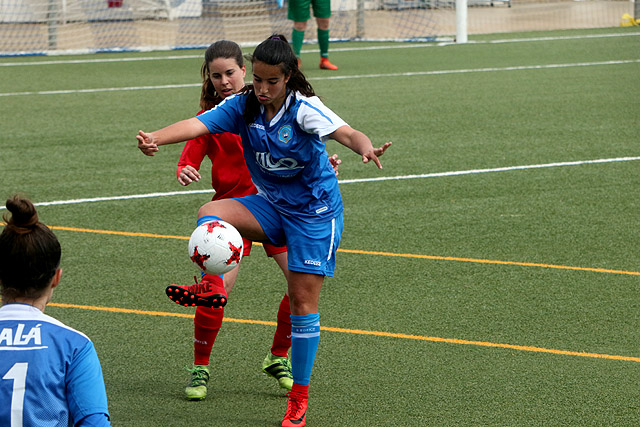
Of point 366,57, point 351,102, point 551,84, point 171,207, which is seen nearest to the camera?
point 171,207

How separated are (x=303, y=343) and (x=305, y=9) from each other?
39.8 ft

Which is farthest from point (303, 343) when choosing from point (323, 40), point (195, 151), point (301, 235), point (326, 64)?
point (326, 64)

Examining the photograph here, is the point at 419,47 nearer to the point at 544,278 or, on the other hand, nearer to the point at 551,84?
the point at 551,84

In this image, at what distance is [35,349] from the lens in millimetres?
2539

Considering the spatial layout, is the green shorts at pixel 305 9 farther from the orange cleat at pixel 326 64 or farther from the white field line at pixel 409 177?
the white field line at pixel 409 177

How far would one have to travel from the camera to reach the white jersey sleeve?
4.10 m

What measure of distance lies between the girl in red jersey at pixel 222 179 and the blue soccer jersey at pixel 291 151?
13.8 inches

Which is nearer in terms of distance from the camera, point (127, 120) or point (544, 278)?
point (544, 278)

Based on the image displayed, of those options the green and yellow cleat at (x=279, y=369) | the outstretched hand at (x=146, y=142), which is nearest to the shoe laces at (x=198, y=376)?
the green and yellow cleat at (x=279, y=369)

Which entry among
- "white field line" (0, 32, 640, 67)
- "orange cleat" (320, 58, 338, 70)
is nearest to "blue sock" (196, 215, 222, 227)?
"orange cleat" (320, 58, 338, 70)

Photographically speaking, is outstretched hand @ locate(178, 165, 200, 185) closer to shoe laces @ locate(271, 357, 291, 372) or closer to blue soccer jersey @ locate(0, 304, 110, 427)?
shoe laces @ locate(271, 357, 291, 372)

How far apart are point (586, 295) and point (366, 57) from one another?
41.0 ft

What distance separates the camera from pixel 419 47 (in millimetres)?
19406

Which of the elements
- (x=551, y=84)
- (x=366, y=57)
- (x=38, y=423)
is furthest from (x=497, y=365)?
(x=366, y=57)
